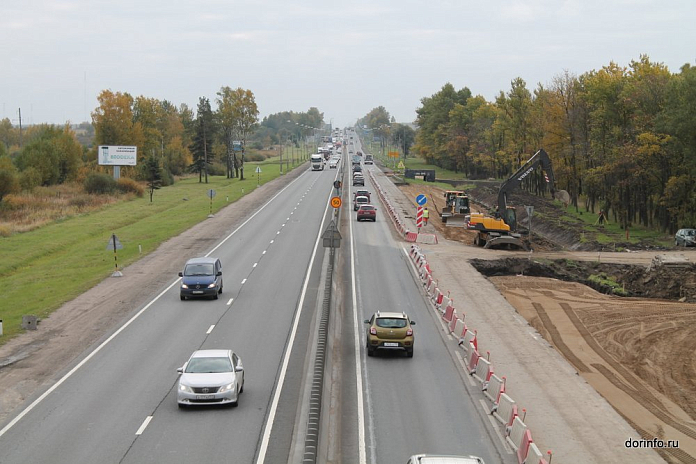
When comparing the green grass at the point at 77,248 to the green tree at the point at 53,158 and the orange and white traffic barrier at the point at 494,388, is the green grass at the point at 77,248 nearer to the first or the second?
the green tree at the point at 53,158

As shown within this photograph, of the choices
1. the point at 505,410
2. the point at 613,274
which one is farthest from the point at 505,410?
the point at 613,274

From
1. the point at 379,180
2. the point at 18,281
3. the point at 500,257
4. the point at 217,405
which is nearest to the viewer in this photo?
the point at 217,405

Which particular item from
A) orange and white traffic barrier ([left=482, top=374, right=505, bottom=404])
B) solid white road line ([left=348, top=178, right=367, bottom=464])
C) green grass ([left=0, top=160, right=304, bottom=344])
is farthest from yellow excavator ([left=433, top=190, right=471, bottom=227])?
orange and white traffic barrier ([left=482, top=374, right=505, bottom=404])

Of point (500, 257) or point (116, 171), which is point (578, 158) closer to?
point (500, 257)

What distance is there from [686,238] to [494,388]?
3897 centimetres

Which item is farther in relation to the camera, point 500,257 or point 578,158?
point 578,158

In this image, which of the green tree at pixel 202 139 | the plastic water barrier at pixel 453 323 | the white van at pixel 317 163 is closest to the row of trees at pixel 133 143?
the green tree at pixel 202 139

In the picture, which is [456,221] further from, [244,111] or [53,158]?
[244,111]

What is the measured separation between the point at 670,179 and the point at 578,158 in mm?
26076

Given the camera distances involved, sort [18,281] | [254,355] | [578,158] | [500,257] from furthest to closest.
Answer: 1. [578,158]
2. [500,257]
3. [18,281]
4. [254,355]

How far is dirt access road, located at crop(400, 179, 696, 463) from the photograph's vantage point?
2402 centimetres

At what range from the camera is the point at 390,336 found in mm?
26031

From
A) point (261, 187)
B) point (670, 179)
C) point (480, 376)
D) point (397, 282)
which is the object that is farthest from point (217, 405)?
point (261, 187)

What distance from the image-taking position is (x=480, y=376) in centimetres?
2375
